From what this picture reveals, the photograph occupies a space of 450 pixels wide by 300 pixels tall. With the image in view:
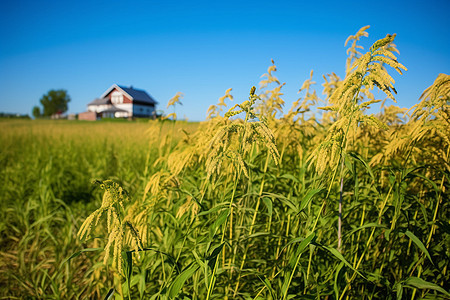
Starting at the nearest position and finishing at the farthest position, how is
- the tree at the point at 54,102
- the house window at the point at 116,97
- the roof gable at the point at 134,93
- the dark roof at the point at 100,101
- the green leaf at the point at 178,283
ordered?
the green leaf at the point at 178,283, the roof gable at the point at 134,93, the house window at the point at 116,97, the dark roof at the point at 100,101, the tree at the point at 54,102

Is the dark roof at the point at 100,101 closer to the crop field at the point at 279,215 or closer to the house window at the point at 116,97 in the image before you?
the house window at the point at 116,97

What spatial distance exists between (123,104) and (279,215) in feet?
181

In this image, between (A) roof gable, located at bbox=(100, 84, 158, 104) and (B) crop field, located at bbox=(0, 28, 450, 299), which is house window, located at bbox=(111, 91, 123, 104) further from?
(B) crop field, located at bbox=(0, 28, 450, 299)

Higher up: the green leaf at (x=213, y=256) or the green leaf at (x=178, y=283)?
the green leaf at (x=213, y=256)

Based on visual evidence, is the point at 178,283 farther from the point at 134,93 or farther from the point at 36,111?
the point at 36,111

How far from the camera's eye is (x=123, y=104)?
52.1 m

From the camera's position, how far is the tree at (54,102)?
7662cm

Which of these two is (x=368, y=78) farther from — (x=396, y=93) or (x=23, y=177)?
(x=23, y=177)

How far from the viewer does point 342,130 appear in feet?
3.99

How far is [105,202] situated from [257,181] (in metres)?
1.37

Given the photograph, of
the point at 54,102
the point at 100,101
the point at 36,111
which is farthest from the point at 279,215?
the point at 36,111

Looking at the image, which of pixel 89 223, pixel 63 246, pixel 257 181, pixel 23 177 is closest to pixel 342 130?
pixel 257 181

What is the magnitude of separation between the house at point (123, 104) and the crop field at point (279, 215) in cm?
4880

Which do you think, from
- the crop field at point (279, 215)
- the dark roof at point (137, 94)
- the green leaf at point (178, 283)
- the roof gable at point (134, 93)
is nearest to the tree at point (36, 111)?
the roof gable at point (134, 93)
